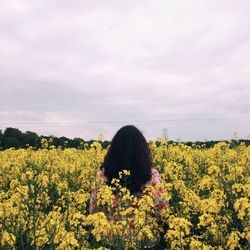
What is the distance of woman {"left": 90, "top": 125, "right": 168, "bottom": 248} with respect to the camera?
5.14 meters

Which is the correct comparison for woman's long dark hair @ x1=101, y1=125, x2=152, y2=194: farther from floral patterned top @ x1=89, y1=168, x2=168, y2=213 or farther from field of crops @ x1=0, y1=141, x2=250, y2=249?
field of crops @ x1=0, y1=141, x2=250, y2=249

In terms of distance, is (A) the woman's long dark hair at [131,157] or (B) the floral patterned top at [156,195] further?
(A) the woman's long dark hair at [131,157]

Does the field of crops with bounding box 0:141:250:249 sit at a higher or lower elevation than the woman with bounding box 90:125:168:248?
lower

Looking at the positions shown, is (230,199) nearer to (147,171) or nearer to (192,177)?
(147,171)

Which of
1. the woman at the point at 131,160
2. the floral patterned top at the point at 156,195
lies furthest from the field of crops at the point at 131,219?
the woman at the point at 131,160

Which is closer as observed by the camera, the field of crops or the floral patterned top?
the field of crops

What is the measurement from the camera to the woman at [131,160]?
16.9ft

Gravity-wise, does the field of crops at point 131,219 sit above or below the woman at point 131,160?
below

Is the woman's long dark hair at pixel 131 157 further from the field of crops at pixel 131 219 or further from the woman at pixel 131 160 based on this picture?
the field of crops at pixel 131 219

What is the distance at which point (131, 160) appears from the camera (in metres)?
5.16

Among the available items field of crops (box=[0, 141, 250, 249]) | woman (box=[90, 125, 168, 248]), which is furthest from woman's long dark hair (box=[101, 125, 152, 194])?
field of crops (box=[0, 141, 250, 249])

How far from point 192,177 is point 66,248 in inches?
172

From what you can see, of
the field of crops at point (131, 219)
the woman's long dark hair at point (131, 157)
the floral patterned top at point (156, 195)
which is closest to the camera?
the field of crops at point (131, 219)

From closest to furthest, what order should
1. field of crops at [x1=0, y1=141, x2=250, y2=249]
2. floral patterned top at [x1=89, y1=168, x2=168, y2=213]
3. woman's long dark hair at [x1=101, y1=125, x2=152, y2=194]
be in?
field of crops at [x1=0, y1=141, x2=250, y2=249], floral patterned top at [x1=89, y1=168, x2=168, y2=213], woman's long dark hair at [x1=101, y1=125, x2=152, y2=194]
